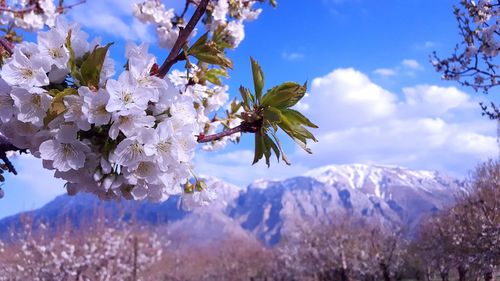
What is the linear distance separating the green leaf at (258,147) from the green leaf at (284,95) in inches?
3.4

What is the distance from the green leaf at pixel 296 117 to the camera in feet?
3.71

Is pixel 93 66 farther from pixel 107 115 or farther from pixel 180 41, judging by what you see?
pixel 180 41

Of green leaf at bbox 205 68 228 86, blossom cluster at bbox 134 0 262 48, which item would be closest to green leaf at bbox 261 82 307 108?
green leaf at bbox 205 68 228 86

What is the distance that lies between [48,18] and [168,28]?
130 centimetres

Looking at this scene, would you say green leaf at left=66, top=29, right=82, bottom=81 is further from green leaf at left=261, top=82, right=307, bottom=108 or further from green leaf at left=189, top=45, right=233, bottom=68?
green leaf at left=261, top=82, right=307, bottom=108

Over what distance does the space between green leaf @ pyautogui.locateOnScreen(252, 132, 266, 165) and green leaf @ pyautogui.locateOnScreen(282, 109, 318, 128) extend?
0.29 ft

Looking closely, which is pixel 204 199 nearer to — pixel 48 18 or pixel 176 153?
pixel 176 153

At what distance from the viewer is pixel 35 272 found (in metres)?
18.5

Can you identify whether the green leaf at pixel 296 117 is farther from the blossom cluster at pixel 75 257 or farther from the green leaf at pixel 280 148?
the blossom cluster at pixel 75 257

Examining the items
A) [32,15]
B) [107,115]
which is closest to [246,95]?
[107,115]

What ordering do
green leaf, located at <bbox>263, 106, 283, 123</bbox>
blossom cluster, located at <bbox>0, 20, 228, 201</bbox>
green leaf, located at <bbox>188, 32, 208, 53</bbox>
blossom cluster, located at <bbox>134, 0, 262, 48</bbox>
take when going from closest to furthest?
1. blossom cluster, located at <bbox>0, 20, 228, 201</bbox>
2. green leaf, located at <bbox>263, 106, 283, 123</bbox>
3. green leaf, located at <bbox>188, 32, 208, 53</bbox>
4. blossom cluster, located at <bbox>134, 0, 262, 48</bbox>

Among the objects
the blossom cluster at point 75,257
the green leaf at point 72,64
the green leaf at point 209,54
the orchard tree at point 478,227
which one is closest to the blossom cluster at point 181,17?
the green leaf at point 209,54

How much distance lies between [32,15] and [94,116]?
3.27m

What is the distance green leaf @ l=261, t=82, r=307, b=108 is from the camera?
1102mm
